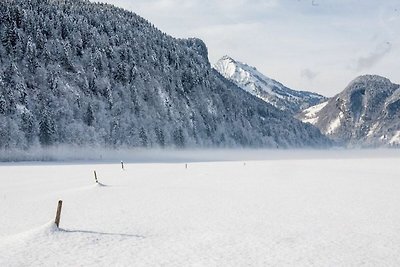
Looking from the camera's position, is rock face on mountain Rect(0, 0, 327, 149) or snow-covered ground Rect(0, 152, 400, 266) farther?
rock face on mountain Rect(0, 0, 327, 149)

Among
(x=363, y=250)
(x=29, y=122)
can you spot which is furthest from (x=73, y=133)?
(x=363, y=250)

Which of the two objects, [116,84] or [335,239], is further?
[116,84]

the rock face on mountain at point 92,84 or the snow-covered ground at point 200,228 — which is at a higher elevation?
the rock face on mountain at point 92,84

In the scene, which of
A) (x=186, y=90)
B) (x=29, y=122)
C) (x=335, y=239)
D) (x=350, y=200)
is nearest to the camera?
(x=335, y=239)

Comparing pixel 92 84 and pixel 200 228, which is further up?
pixel 92 84

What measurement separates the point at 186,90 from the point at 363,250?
584 ft

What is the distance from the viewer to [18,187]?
36.8 meters

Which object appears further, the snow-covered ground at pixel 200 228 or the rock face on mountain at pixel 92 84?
the rock face on mountain at pixel 92 84

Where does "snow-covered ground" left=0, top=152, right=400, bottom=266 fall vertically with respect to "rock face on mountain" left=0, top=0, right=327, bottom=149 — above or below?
below

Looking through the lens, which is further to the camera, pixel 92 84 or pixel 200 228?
pixel 92 84

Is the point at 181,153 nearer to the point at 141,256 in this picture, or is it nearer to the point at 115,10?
the point at 115,10

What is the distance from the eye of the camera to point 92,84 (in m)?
141

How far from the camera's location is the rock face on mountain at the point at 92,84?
113 metres

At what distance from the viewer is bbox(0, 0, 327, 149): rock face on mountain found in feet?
370
